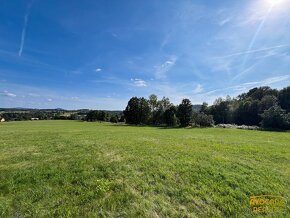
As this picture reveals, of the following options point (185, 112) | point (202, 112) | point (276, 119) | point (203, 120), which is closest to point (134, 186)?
point (203, 120)

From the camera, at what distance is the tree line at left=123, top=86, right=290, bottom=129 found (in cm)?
5019

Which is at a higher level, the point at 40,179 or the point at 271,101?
the point at 271,101

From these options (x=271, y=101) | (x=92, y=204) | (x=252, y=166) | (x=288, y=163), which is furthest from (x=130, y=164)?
(x=271, y=101)

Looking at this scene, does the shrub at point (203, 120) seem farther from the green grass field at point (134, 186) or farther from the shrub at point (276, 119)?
the green grass field at point (134, 186)

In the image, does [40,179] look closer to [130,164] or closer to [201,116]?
[130,164]

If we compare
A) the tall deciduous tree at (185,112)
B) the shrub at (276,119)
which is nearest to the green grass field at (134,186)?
the shrub at (276,119)

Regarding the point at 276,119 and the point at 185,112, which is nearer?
the point at 276,119

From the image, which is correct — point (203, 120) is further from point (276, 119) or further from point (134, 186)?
point (134, 186)

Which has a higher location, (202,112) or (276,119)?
(202,112)

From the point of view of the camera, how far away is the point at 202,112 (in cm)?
5866

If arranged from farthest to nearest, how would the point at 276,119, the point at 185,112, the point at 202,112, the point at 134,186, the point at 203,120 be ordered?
the point at 202,112
the point at 185,112
the point at 203,120
the point at 276,119
the point at 134,186

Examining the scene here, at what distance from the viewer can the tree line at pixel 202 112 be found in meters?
50.2

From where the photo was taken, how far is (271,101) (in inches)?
2295

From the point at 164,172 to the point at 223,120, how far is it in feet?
215
